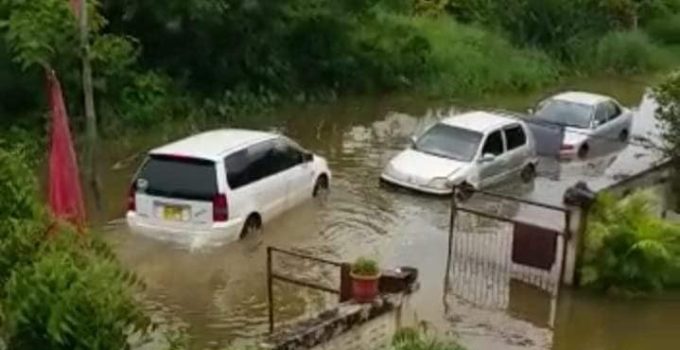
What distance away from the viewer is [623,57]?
36344 millimetres

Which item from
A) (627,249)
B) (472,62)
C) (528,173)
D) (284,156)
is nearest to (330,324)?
(627,249)

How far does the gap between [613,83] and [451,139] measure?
14.4 meters

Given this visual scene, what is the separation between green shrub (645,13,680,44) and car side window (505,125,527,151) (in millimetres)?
17114

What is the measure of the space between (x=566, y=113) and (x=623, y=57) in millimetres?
11011

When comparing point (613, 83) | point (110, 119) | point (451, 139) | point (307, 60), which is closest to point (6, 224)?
point (451, 139)

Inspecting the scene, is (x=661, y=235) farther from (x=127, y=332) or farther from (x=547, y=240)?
(x=127, y=332)

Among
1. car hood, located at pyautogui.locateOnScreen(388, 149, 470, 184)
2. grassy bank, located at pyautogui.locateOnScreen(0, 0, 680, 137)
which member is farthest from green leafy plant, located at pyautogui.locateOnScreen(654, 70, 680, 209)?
grassy bank, located at pyautogui.locateOnScreen(0, 0, 680, 137)

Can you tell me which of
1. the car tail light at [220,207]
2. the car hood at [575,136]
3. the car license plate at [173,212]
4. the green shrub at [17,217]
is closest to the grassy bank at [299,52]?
the car license plate at [173,212]

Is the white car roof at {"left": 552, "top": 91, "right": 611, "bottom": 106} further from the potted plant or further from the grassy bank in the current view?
the potted plant

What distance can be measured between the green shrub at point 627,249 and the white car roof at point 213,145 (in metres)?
5.20

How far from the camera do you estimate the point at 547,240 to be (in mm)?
17375

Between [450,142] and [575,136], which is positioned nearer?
[450,142]

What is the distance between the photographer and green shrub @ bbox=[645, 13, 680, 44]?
38.7m

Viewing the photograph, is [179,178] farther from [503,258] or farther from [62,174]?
[503,258]
